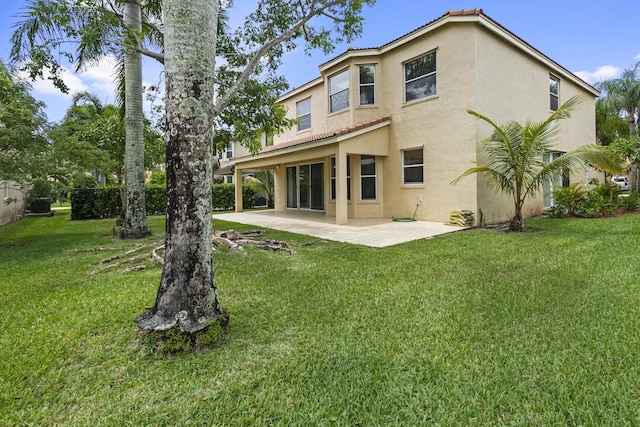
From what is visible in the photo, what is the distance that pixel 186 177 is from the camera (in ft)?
11.0

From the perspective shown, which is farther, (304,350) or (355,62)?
(355,62)

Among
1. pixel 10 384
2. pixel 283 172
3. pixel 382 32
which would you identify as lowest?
pixel 10 384

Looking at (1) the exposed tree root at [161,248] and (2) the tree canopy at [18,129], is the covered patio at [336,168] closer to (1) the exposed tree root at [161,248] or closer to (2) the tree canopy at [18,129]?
(1) the exposed tree root at [161,248]

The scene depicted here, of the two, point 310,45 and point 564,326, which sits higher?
point 310,45

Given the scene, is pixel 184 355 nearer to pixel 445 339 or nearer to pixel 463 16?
pixel 445 339

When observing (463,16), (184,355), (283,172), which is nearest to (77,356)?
(184,355)

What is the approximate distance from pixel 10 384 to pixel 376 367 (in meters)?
3.05

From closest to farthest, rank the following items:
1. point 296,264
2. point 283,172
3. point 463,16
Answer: point 296,264 < point 463,16 < point 283,172

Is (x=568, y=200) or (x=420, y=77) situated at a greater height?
(x=420, y=77)

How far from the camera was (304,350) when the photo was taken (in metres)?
3.26

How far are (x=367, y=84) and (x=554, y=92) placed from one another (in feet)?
29.3

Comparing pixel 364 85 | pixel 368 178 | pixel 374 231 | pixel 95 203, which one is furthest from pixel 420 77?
pixel 95 203

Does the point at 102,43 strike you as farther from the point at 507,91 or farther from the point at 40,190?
the point at 507,91

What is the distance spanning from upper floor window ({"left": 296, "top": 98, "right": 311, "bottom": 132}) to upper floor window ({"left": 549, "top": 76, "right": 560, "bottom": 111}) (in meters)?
11.4
